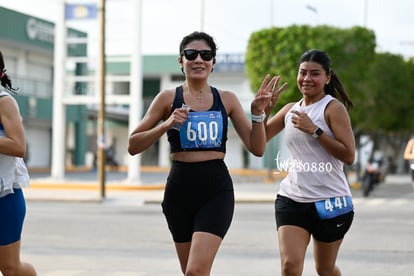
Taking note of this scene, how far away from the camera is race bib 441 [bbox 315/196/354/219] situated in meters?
6.03

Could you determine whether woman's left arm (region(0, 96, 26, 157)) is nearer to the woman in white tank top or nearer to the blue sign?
the woman in white tank top

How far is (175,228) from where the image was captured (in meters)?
5.69

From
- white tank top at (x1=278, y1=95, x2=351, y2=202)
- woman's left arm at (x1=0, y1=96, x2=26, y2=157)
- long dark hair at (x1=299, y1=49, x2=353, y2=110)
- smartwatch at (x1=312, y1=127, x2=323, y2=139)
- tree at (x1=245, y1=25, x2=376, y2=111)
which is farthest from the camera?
tree at (x1=245, y1=25, x2=376, y2=111)

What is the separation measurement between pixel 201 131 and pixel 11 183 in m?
1.26

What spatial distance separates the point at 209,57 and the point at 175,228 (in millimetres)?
1154

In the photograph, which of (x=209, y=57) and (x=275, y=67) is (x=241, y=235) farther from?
(x=275, y=67)

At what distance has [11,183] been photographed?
5.48 metres

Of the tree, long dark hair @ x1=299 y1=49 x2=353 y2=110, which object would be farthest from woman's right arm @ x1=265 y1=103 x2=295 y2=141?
the tree

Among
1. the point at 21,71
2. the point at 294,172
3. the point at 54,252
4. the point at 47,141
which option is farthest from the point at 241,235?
the point at 47,141

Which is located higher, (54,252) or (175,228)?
(175,228)

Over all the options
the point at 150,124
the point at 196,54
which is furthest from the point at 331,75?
the point at 150,124

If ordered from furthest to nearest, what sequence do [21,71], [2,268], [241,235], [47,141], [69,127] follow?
[69,127] → [47,141] → [21,71] → [241,235] → [2,268]

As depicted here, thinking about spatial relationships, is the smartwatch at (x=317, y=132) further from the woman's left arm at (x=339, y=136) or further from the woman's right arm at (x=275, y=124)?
the woman's right arm at (x=275, y=124)

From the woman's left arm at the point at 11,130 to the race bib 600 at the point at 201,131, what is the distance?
3.35 feet
